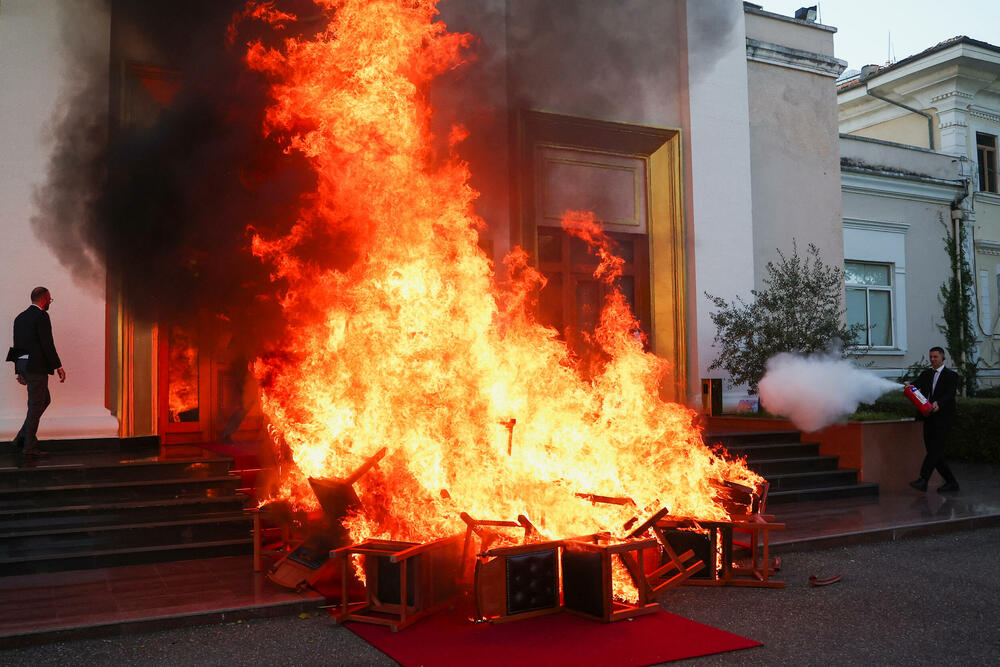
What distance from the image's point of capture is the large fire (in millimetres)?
6594

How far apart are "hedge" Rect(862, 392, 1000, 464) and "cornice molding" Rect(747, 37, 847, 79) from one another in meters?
6.69

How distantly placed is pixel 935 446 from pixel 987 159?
12630 mm

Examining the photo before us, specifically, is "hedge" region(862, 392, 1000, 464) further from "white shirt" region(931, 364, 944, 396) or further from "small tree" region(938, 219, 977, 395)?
"small tree" region(938, 219, 977, 395)

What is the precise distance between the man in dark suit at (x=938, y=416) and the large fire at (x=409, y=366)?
14.3 feet

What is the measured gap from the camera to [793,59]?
1557 cm

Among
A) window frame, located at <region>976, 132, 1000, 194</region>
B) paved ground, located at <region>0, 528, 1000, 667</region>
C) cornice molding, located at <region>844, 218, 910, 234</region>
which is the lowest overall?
paved ground, located at <region>0, 528, 1000, 667</region>

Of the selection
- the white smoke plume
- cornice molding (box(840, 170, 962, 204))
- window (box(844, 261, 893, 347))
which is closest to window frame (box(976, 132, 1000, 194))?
cornice molding (box(840, 170, 962, 204))

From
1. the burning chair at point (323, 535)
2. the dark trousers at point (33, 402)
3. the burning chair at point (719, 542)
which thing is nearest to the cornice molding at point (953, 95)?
the burning chair at point (719, 542)

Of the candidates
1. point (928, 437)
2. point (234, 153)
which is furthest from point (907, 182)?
point (234, 153)

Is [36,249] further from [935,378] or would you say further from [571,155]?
[935,378]

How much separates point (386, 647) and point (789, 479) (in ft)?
23.2

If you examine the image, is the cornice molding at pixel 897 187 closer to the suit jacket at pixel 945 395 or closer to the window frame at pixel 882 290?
the window frame at pixel 882 290

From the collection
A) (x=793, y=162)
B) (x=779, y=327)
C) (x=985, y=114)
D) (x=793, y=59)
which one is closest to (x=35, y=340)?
(x=779, y=327)

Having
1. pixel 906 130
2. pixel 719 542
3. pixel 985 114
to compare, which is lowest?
pixel 719 542
